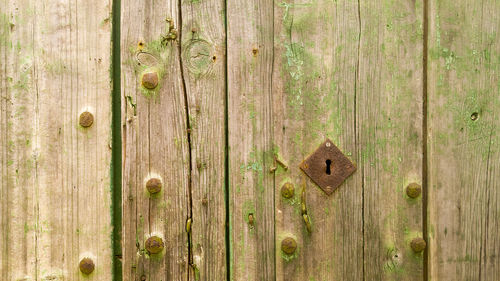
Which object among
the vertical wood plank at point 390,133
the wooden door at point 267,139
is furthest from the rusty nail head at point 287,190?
the vertical wood plank at point 390,133

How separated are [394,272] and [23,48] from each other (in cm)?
130

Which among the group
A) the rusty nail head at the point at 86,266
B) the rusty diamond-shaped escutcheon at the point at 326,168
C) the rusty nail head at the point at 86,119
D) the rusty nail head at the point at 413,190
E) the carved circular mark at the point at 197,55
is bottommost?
the rusty nail head at the point at 86,266

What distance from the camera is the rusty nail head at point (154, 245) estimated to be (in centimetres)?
120

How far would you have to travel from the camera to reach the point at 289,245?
1.22 meters

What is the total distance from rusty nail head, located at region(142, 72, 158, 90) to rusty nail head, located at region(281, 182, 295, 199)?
0.49 metres

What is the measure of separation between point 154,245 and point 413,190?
791 millimetres

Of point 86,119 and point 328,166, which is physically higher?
point 86,119

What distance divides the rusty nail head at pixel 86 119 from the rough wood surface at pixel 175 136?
102 millimetres

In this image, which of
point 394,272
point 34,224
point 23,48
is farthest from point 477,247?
point 23,48

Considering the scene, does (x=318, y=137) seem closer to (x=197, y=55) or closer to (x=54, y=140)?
(x=197, y=55)

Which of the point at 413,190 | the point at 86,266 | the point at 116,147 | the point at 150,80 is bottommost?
the point at 86,266

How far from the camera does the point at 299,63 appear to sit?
48.6 inches

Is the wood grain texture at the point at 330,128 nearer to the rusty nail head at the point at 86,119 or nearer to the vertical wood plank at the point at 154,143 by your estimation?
the vertical wood plank at the point at 154,143

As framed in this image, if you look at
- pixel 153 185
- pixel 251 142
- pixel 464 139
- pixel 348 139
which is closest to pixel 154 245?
pixel 153 185
